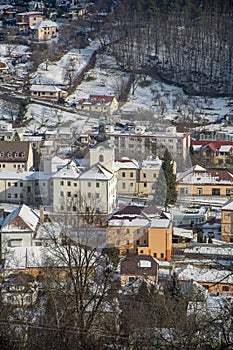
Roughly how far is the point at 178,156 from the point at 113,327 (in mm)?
4849

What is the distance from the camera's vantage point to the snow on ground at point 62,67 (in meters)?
12.5

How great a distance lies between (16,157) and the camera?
841 cm

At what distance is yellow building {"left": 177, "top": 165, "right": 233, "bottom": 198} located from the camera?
7867mm

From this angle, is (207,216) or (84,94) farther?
(84,94)

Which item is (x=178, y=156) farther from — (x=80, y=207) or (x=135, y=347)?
(x=135, y=347)

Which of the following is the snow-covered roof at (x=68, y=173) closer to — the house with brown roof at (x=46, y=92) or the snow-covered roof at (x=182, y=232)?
the snow-covered roof at (x=182, y=232)

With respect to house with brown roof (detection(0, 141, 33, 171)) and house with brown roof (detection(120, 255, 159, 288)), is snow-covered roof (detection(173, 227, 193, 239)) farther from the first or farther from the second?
house with brown roof (detection(0, 141, 33, 171))

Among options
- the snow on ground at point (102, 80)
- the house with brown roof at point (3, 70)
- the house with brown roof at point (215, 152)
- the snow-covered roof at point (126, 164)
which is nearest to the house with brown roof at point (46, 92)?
the snow on ground at point (102, 80)

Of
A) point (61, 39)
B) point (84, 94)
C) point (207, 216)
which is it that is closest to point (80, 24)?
point (61, 39)

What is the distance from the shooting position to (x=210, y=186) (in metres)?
7.97

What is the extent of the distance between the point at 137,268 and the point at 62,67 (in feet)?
24.7

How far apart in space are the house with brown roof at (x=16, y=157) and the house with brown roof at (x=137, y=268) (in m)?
2.45

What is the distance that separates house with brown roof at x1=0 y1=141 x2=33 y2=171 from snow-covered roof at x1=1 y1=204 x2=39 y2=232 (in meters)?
1.51

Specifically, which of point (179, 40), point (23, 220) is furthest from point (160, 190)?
point (179, 40)
